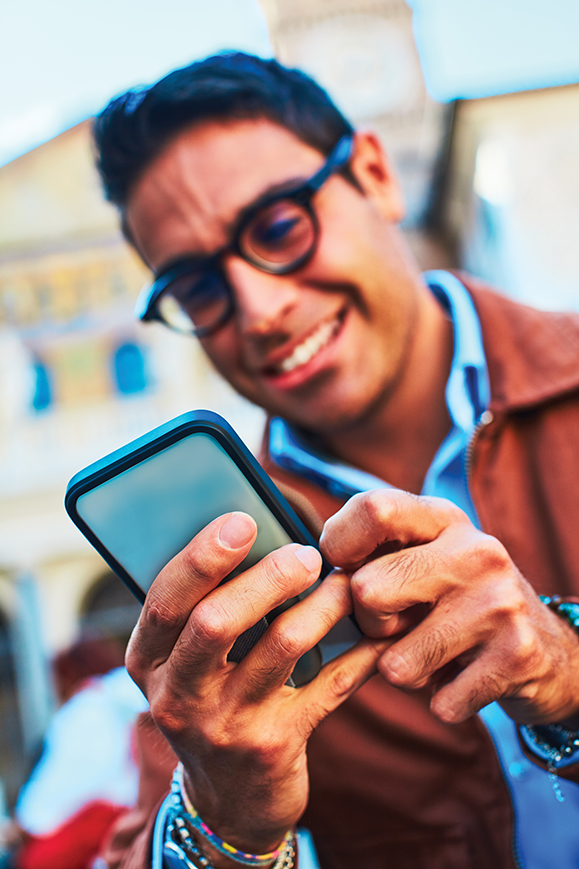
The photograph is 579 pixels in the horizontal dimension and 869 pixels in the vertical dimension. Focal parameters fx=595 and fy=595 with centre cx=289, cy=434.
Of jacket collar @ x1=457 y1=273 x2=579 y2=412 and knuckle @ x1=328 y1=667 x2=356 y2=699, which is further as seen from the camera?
jacket collar @ x1=457 y1=273 x2=579 y2=412

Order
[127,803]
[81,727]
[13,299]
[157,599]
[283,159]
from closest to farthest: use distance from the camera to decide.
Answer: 1. [157,599]
2. [283,159]
3. [127,803]
4. [81,727]
5. [13,299]

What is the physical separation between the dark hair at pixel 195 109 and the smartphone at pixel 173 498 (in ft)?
2.62

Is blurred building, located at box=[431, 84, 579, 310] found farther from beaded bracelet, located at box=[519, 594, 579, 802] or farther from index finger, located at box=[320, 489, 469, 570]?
index finger, located at box=[320, 489, 469, 570]

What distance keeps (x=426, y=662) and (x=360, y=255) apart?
2.52 ft

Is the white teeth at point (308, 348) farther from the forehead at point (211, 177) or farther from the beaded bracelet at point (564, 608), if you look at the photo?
the beaded bracelet at point (564, 608)

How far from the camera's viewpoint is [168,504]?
54 cm

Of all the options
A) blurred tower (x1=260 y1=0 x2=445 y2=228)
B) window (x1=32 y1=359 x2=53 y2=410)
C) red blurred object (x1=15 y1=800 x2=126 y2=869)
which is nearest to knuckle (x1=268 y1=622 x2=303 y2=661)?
red blurred object (x1=15 y1=800 x2=126 y2=869)

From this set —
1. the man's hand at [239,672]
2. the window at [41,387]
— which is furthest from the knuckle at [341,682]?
the window at [41,387]

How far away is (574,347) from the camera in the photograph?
1.00 metres

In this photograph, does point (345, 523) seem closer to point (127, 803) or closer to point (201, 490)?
point (201, 490)

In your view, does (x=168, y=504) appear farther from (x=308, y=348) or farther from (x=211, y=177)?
(x=211, y=177)

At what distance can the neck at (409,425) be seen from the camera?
1163 mm

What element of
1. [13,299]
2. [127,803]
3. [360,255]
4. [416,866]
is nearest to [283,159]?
[360,255]

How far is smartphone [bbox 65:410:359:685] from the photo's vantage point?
495 millimetres
